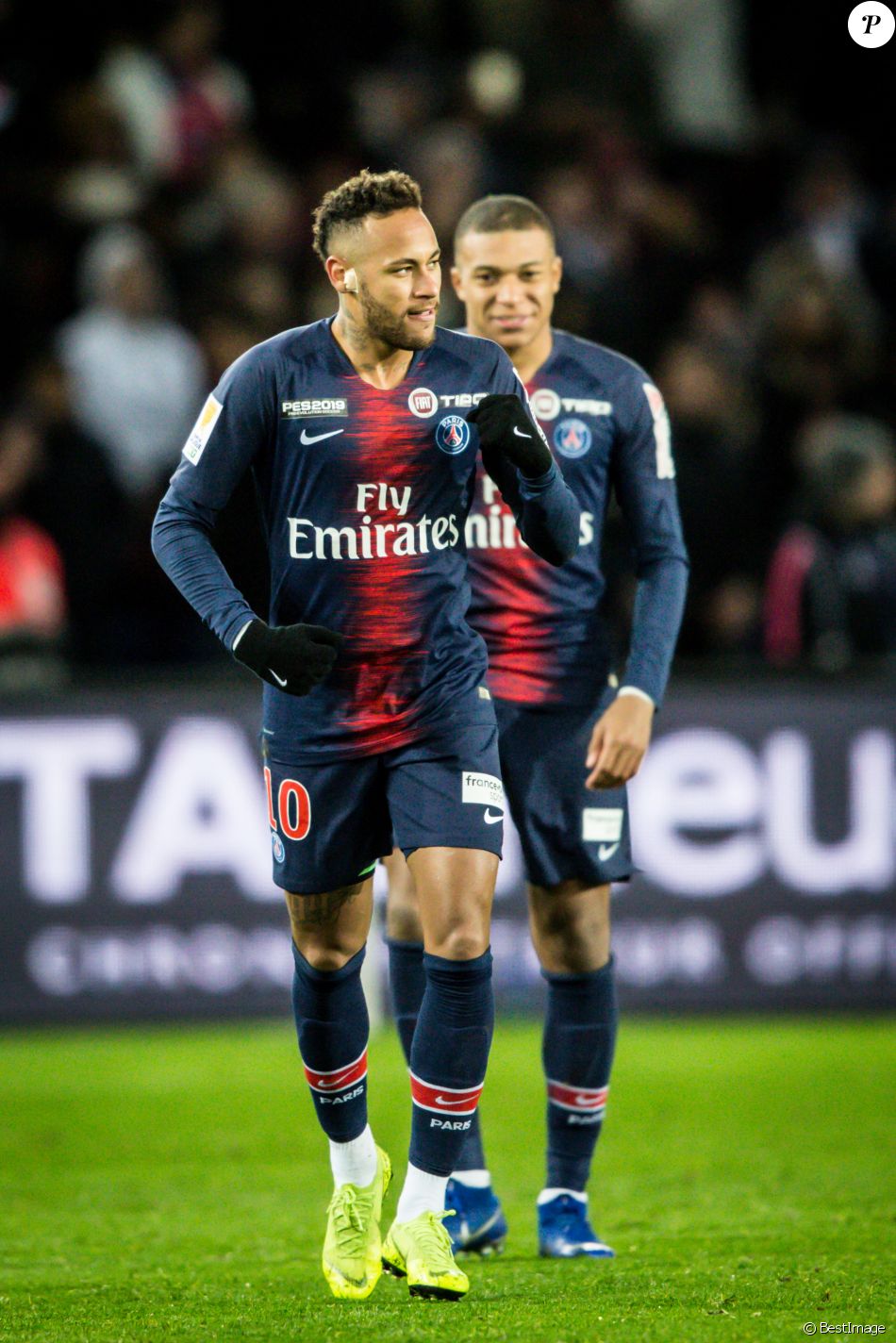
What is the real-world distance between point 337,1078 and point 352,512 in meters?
1.33

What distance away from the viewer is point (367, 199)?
449cm

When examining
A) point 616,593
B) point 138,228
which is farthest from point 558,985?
point 138,228

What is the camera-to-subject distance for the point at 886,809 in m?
8.59

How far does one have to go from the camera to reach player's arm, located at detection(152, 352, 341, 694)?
450cm

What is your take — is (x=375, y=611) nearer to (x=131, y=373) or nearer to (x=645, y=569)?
(x=645, y=569)

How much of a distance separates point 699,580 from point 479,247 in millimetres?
5102

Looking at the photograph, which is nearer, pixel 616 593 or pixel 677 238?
pixel 616 593

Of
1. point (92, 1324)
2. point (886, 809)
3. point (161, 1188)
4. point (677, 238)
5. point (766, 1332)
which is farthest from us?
point (677, 238)

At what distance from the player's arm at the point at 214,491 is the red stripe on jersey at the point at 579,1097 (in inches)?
56.6

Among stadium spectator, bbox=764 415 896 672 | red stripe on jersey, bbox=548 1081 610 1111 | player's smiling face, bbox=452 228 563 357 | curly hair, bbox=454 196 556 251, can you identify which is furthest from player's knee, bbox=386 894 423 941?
stadium spectator, bbox=764 415 896 672

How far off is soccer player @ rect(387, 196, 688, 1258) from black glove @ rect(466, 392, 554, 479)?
57cm

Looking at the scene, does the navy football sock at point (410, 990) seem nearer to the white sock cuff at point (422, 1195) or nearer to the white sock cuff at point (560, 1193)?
the white sock cuff at point (560, 1193)

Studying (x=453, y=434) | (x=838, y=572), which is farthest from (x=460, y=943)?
(x=838, y=572)

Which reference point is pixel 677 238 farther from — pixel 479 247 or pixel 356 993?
pixel 356 993
